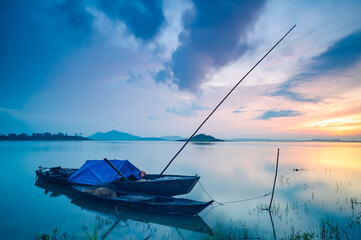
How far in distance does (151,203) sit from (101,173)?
5.63 m

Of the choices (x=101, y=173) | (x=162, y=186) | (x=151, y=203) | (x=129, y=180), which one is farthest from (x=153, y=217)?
(x=101, y=173)

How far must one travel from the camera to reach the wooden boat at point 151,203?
315 inches

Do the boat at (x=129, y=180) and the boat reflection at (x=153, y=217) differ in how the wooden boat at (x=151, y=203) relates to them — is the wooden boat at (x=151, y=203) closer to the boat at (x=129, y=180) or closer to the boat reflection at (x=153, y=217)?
the boat reflection at (x=153, y=217)

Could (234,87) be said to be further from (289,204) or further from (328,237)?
(328,237)

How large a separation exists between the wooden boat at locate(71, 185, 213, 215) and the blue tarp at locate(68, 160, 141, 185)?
4.64 ft

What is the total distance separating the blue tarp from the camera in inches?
479

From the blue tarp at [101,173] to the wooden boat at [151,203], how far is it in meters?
1.41

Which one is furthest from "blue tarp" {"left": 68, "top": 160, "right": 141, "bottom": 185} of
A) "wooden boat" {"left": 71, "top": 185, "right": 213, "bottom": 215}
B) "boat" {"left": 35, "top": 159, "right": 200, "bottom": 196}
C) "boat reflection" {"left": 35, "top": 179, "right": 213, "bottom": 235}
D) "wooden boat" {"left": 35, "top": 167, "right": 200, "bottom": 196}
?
"boat reflection" {"left": 35, "top": 179, "right": 213, "bottom": 235}

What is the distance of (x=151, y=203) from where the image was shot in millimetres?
8383

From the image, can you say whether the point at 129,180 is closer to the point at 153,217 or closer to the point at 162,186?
the point at 162,186

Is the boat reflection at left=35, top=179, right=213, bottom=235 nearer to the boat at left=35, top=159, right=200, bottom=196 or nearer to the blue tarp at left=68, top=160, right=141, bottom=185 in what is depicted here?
the boat at left=35, top=159, right=200, bottom=196

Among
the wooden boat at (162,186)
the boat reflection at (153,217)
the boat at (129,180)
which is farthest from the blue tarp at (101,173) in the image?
the boat reflection at (153,217)

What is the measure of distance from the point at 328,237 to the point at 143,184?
322 inches

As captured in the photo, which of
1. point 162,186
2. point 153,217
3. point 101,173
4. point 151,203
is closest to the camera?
point 151,203
